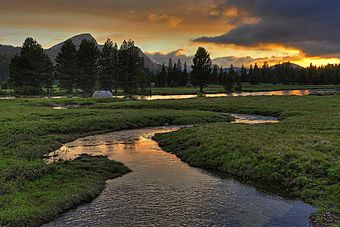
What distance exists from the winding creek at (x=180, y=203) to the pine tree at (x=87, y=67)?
356 feet

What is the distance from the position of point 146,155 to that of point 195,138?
18.8 feet

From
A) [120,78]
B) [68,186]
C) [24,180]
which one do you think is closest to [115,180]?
[68,186]

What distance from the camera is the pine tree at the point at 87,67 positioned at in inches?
5098

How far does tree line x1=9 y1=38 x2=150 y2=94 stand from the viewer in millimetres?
124625

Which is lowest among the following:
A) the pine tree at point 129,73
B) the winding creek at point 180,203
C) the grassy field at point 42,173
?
the winding creek at point 180,203

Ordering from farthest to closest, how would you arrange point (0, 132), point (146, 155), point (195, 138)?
point (0, 132) → point (195, 138) → point (146, 155)

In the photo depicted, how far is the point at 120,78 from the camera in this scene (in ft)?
427

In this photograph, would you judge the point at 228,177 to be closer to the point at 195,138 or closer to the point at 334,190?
the point at 334,190

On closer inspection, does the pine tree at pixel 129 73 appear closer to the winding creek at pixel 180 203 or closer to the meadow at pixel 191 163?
the meadow at pixel 191 163

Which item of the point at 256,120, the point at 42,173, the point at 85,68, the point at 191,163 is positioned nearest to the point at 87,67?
the point at 85,68

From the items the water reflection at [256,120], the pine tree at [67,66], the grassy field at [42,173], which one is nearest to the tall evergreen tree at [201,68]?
the pine tree at [67,66]

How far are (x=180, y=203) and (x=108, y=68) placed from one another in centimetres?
11815

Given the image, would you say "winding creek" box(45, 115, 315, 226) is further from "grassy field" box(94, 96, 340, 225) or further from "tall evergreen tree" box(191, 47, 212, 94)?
"tall evergreen tree" box(191, 47, 212, 94)

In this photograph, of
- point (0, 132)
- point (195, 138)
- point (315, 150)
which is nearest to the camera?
point (315, 150)
